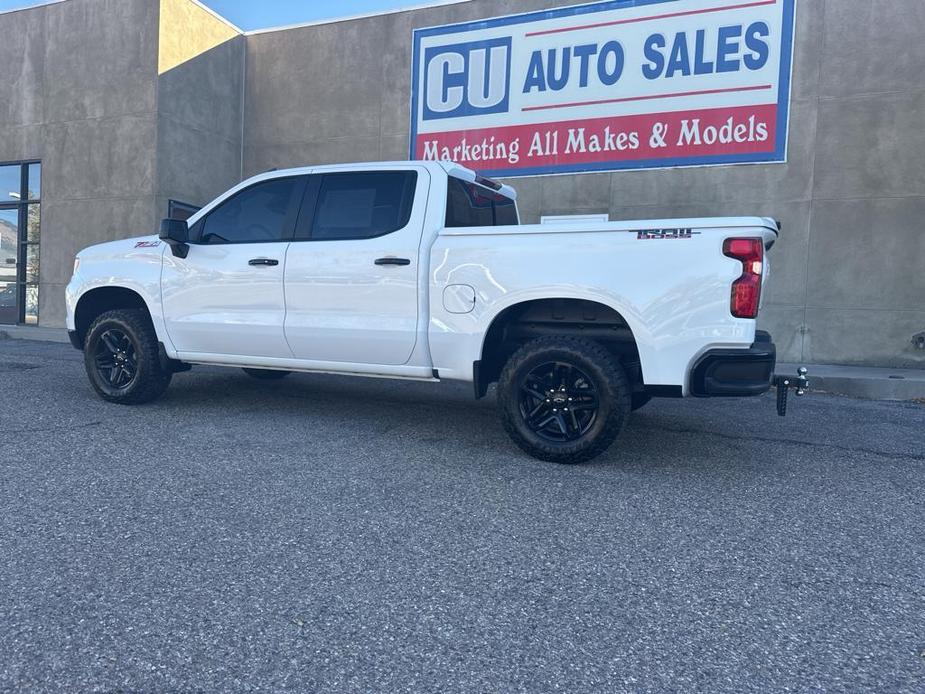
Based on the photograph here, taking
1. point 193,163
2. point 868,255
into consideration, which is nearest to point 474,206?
point 868,255

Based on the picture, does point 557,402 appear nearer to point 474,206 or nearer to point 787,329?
point 474,206

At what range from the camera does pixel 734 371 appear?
3877 mm

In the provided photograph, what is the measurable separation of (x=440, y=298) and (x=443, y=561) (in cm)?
214

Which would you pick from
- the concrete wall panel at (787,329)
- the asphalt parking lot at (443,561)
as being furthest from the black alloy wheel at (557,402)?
the concrete wall panel at (787,329)

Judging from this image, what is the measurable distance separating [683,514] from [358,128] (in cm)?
1040

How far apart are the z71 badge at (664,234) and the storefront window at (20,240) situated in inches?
508

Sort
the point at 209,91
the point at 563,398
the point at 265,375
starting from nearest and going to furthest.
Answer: the point at 563,398 → the point at 265,375 → the point at 209,91

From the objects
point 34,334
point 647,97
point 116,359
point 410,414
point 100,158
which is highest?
Answer: point 647,97

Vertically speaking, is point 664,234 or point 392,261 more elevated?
point 664,234

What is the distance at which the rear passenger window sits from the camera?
4.89 meters

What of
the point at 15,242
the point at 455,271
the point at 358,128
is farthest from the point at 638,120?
the point at 15,242

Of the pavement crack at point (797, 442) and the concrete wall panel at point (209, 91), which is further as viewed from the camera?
the concrete wall panel at point (209, 91)

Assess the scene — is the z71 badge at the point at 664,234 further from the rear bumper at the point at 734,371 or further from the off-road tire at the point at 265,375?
the off-road tire at the point at 265,375

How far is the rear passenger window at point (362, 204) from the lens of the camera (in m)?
4.89
